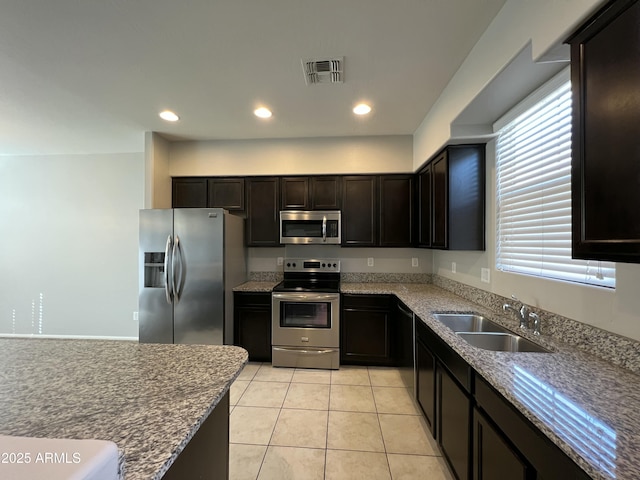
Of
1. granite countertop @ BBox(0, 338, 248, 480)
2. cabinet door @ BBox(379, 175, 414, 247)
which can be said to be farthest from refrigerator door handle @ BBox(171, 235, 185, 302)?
cabinet door @ BBox(379, 175, 414, 247)

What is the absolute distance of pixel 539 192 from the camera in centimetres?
175

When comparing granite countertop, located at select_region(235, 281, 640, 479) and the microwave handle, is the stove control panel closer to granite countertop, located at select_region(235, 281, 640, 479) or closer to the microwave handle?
the microwave handle

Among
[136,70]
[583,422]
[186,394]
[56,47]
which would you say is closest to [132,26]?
[136,70]

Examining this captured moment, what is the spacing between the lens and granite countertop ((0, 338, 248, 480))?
67 centimetres

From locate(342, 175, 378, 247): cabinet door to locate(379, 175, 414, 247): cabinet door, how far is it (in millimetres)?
97

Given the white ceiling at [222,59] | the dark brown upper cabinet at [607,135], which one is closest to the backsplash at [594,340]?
the dark brown upper cabinet at [607,135]

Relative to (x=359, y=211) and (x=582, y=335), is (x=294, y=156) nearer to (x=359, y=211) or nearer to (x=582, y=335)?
(x=359, y=211)

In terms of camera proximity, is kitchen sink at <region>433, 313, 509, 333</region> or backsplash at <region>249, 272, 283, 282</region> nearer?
kitchen sink at <region>433, 313, 509, 333</region>

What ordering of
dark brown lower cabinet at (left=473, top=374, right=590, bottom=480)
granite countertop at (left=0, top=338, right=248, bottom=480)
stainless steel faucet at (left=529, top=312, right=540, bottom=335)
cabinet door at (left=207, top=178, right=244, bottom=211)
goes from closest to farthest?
granite countertop at (left=0, top=338, right=248, bottom=480)
dark brown lower cabinet at (left=473, top=374, right=590, bottom=480)
stainless steel faucet at (left=529, top=312, right=540, bottom=335)
cabinet door at (left=207, top=178, right=244, bottom=211)

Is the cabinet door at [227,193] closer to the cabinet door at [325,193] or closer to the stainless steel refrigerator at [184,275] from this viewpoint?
the stainless steel refrigerator at [184,275]

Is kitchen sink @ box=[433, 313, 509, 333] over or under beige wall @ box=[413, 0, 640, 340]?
under

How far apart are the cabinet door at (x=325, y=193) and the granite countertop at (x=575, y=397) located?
6.89 feet

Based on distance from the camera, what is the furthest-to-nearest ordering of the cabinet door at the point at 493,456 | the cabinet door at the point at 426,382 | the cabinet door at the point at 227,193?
the cabinet door at the point at 227,193 < the cabinet door at the point at 426,382 < the cabinet door at the point at 493,456

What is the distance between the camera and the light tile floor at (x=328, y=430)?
169 centimetres
